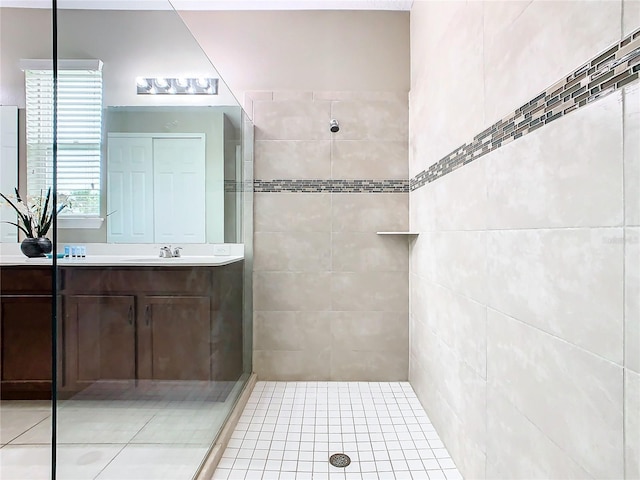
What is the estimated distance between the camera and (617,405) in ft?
2.35

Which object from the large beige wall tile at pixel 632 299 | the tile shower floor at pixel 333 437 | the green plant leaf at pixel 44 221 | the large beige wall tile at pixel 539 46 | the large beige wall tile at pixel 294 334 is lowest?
the tile shower floor at pixel 333 437

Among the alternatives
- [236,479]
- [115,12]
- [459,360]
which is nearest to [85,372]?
[236,479]

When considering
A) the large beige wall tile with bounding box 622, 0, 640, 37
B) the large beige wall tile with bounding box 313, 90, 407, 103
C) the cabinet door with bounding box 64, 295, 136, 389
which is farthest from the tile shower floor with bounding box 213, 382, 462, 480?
the large beige wall tile with bounding box 313, 90, 407, 103

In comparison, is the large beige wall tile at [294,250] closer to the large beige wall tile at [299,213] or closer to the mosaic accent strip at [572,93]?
the large beige wall tile at [299,213]

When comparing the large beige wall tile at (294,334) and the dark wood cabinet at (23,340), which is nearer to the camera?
the dark wood cabinet at (23,340)

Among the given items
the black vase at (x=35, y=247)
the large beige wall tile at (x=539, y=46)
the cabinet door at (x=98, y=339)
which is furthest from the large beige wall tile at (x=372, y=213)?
the black vase at (x=35, y=247)

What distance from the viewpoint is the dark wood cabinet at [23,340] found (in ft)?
5.90

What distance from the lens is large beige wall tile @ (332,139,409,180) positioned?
2.59 metres

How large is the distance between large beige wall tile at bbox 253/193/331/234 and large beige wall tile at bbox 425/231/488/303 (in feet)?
2.98

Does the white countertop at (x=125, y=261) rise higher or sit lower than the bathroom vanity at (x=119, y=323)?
higher

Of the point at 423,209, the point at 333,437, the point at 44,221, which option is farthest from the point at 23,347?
the point at 423,209

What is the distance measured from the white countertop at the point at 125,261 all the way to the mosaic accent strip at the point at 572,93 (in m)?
1.45

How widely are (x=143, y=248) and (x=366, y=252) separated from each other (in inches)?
61.2

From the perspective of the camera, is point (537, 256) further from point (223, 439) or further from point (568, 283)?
point (223, 439)
